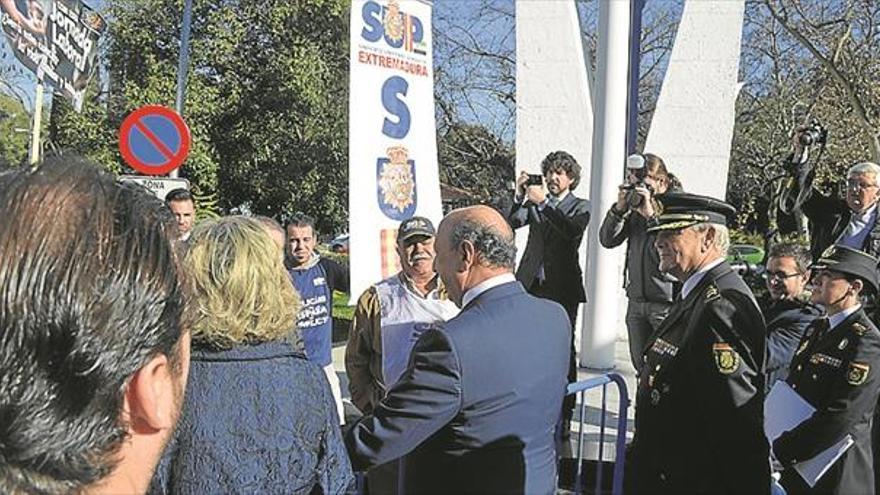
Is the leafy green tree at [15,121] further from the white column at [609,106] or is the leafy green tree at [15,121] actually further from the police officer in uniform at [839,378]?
the police officer in uniform at [839,378]

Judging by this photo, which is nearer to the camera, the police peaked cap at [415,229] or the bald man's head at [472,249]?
the bald man's head at [472,249]

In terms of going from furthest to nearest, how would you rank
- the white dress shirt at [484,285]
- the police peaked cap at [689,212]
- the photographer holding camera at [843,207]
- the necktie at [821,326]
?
the photographer holding camera at [843,207]
the necktie at [821,326]
the police peaked cap at [689,212]
the white dress shirt at [484,285]

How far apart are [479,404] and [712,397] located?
34.3 inches

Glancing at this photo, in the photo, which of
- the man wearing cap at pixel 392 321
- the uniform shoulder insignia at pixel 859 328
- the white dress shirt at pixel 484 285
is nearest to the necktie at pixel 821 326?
the uniform shoulder insignia at pixel 859 328

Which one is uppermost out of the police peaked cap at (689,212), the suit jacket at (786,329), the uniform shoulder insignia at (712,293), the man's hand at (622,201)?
the police peaked cap at (689,212)

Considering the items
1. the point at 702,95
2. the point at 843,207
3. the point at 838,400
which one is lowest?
the point at 838,400

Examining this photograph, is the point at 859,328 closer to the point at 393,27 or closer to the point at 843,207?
the point at 843,207

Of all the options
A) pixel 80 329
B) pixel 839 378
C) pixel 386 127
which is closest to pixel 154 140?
pixel 386 127

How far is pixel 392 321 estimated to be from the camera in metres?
3.50

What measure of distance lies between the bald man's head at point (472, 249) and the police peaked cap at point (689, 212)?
2.30 ft

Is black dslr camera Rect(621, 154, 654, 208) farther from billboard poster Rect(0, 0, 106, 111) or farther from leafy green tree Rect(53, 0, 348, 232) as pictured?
leafy green tree Rect(53, 0, 348, 232)

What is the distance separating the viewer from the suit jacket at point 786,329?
3.97 m

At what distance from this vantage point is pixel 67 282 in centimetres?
81

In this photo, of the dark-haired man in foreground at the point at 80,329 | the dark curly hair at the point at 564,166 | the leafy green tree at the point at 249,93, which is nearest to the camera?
the dark-haired man in foreground at the point at 80,329
